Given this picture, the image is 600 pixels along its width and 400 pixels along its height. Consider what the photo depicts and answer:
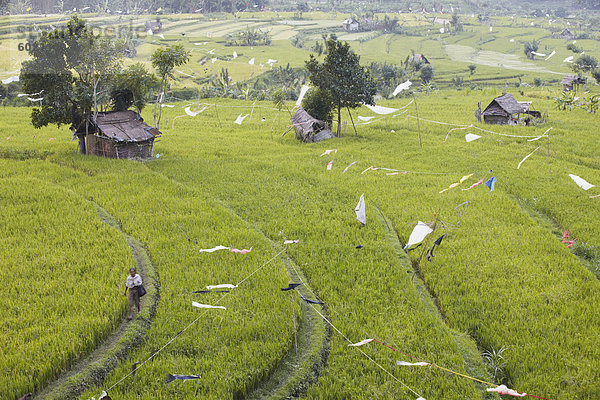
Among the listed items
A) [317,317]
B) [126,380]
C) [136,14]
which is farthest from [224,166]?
[136,14]

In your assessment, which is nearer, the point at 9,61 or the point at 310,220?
the point at 310,220

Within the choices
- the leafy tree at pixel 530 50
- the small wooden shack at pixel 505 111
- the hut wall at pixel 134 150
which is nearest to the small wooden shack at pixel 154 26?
the leafy tree at pixel 530 50

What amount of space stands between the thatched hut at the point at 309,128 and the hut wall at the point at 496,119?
1049 centimetres

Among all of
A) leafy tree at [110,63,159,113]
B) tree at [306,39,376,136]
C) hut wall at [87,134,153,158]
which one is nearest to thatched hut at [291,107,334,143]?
tree at [306,39,376,136]

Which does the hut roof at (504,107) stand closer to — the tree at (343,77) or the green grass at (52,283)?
the tree at (343,77)

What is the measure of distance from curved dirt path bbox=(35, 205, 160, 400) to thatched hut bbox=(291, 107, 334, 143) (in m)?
15.4

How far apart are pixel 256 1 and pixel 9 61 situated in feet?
329

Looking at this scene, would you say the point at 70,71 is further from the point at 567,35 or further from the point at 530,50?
the point at 567,35

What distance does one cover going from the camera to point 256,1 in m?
119

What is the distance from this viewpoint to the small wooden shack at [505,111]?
27.4 meters

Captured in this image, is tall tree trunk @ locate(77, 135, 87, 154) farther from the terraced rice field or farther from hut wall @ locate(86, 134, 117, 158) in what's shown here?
the terraced rice field

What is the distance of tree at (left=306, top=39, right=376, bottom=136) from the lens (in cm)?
2336

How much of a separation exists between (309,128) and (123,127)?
9092 mm

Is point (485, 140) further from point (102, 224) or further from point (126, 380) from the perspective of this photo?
point (126, 380)
